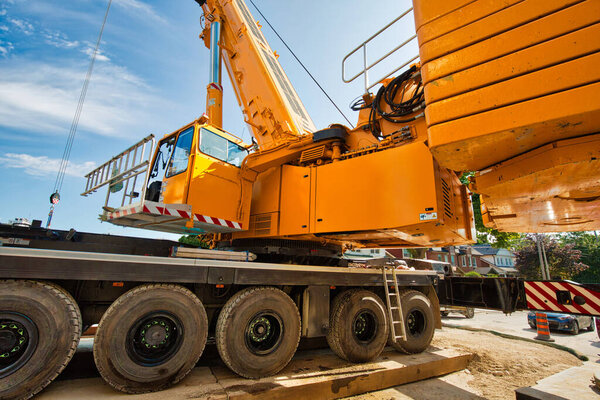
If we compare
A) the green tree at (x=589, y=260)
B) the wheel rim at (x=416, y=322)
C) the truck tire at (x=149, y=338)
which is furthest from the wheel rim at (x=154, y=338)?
the green tree at (x=589, y=260)

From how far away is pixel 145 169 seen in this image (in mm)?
3967

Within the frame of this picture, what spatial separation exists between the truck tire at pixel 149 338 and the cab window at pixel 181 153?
197 centimetres

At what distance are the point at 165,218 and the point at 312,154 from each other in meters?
2.50

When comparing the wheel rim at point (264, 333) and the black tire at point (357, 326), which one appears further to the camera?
the black tire at point (357, 326)

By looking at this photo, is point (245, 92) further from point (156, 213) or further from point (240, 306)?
point (240, 306)

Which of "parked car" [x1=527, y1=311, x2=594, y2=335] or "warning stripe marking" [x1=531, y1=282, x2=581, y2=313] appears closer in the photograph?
"warning stripe marking" [x1=531, y1=282, x2=581, y2=313]

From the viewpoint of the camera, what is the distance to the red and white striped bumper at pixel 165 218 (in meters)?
3.90

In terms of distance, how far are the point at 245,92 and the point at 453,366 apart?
22.1 ft

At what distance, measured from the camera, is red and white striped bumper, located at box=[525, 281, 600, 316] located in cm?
373

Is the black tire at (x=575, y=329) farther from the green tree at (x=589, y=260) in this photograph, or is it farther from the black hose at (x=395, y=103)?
the green tree at (x=589, y=260)

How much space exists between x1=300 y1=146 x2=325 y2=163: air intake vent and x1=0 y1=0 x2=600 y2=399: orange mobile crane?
1.5 inches

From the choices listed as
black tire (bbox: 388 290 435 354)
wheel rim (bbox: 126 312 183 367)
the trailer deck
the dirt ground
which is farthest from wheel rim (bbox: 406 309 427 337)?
wheel rim (bbox: 126 312 183 367)

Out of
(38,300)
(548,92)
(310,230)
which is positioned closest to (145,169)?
(38,300)

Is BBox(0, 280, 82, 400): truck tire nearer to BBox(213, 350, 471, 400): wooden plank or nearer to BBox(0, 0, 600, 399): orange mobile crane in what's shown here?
BBox(0, 0, 600, 399): orange mobile crane
